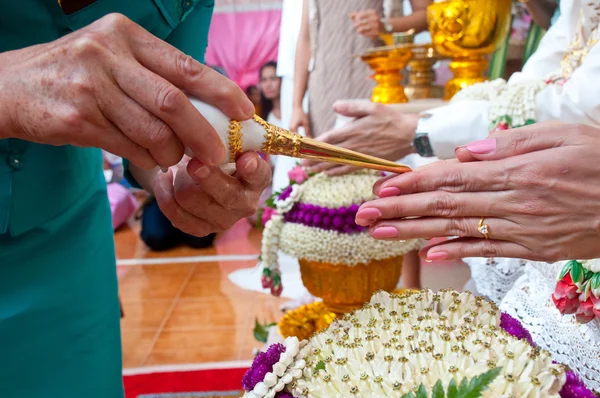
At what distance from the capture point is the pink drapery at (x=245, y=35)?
164 inches

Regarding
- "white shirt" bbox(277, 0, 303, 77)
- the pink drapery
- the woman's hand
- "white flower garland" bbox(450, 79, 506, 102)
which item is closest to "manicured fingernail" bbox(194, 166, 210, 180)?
the woman's hand

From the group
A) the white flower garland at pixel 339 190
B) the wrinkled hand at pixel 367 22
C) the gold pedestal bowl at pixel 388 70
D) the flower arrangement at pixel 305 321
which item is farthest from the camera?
the wrinkled hand at pixel 367 22

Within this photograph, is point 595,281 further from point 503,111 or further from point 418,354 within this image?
point 503,111

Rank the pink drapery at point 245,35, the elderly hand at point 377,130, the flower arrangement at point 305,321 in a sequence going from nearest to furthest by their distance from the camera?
the elderly hand at point 377,130 < the flower arrangement at point 305,321 < the pink drapery at point 245,35

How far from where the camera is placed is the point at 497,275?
1.00m

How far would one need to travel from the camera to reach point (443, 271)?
6.22 ft

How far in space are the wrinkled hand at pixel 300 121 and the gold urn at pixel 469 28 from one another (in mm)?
666

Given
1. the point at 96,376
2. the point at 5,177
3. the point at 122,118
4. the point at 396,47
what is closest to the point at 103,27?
the point at 122,118

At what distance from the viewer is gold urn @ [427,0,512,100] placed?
4.89ft

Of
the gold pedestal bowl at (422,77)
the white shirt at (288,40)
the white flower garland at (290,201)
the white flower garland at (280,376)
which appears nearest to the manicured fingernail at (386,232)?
the white flower garland at (280,376)

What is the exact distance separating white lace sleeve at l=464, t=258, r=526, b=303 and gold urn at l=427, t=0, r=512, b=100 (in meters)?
0.79

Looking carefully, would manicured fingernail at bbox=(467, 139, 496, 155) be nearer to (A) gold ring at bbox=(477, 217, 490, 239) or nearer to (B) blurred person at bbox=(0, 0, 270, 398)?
(A) gold ring at bbox=(477, 217, 490, 239)

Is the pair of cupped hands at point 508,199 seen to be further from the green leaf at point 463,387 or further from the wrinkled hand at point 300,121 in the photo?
the wrinkled hand at point 300,121

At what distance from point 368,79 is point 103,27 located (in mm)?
1711
